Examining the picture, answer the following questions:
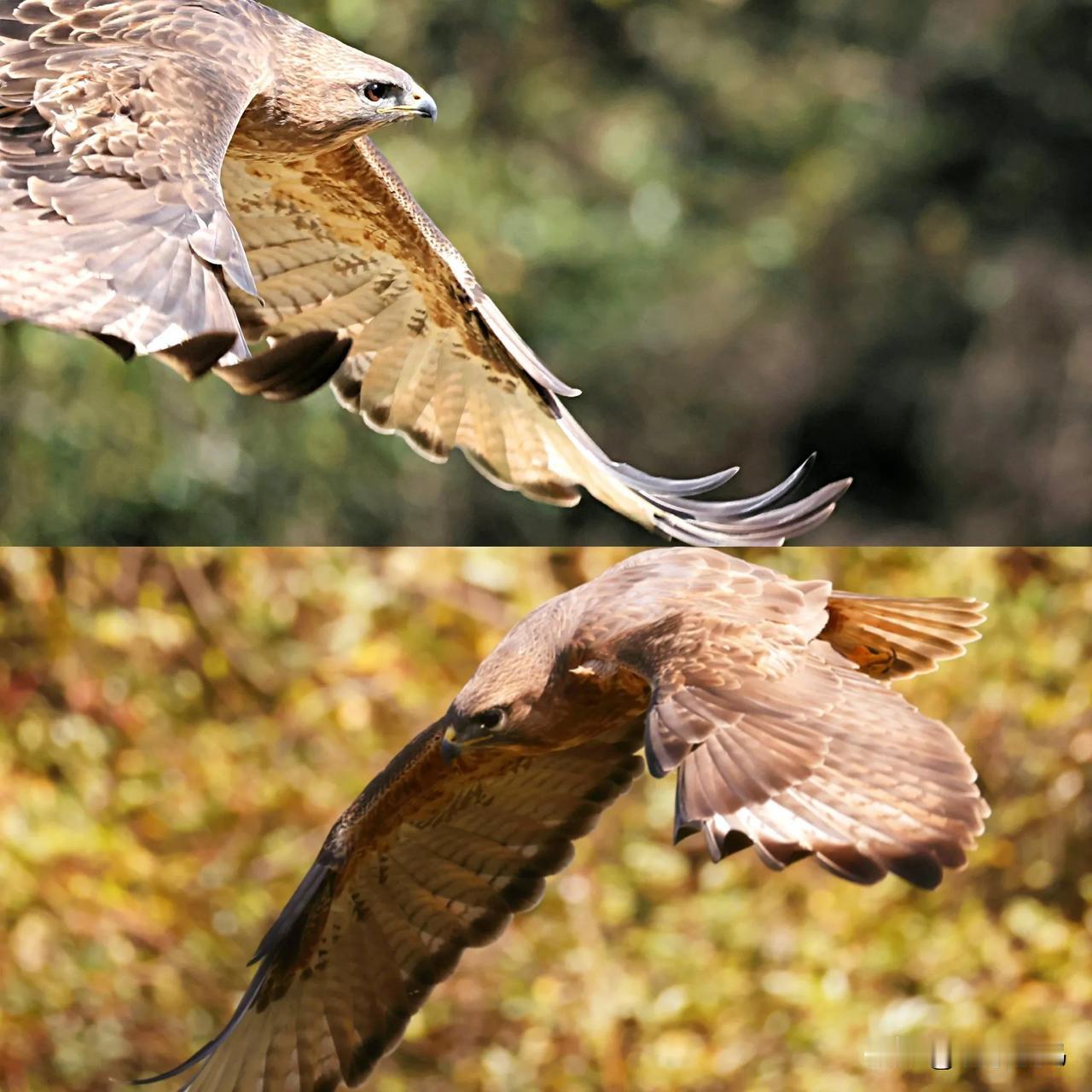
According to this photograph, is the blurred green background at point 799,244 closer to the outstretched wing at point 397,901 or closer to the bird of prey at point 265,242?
the bird of prey at point 265,242

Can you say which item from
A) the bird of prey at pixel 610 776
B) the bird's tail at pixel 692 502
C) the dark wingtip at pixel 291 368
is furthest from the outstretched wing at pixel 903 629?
the dark wingtip at pixel 291 368

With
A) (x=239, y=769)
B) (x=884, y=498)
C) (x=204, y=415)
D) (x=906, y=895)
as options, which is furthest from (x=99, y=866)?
(x=884, y=498)

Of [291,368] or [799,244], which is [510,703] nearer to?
[291,368]

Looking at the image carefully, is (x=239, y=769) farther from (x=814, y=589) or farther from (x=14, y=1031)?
(x=814, y=589)

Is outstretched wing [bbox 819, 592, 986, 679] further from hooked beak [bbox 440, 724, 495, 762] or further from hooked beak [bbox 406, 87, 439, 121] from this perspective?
hooked beak [bbox 406, 87, 439, 121]

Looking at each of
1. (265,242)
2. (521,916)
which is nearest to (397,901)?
(265,242)

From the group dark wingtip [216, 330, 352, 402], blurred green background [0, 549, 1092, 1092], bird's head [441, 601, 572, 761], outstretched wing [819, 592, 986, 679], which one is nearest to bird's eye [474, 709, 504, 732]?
bird's head [441, 601, 572, 761]
